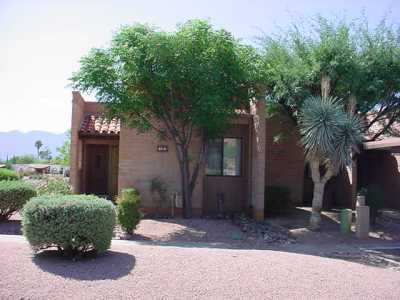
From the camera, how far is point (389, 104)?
15.3 m

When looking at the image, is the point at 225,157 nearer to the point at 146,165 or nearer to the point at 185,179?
the point at 185,179

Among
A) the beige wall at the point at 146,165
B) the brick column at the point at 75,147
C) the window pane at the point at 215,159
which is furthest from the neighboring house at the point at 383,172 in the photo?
the brick column at the point at 75,147

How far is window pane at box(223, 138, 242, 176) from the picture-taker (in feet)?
55.7

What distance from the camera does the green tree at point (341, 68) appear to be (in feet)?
45.5

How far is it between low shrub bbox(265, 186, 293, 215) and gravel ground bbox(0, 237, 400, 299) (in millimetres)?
7039

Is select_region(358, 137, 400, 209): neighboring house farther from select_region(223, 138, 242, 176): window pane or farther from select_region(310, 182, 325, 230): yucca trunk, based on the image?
select_region(310, 182, 325, 230): yucca trunk

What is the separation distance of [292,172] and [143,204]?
7.10 metres

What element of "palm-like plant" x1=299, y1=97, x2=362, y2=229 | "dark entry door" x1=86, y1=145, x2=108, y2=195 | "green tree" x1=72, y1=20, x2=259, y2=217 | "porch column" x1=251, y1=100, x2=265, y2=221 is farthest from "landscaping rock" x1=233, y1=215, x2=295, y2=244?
"dark entry door" x1=86, y1=145, x2=108, y2=195

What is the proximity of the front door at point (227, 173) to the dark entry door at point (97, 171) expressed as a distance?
514 centimetres

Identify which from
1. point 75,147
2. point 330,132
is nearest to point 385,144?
point 330,132

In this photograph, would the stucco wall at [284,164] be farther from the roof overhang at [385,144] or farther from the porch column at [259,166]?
the roof overhang at [385,144]

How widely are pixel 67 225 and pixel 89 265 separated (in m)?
0.77

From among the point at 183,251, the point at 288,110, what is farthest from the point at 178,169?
the point at 183,251

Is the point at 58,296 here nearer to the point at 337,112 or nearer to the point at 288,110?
the point at 337,112
